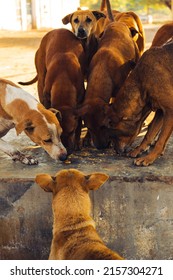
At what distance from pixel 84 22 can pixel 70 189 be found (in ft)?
11.6

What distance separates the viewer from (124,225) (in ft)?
A: 17.1

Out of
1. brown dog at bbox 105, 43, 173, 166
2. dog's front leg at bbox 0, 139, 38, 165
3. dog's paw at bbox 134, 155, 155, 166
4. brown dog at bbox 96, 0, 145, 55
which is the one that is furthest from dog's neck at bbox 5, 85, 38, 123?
brown dog at bbox 96, 0, 145, 55

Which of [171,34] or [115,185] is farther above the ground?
[171,34]

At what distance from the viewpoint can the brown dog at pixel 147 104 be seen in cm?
550

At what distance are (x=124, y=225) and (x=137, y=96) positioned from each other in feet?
4.52

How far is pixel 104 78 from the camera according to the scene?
242 inches

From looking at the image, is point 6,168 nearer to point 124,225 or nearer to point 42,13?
point 124,225

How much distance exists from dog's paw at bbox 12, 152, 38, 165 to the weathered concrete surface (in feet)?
0.50

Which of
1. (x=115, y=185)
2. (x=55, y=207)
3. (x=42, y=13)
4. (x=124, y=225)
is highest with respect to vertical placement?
(x=55, y=207)

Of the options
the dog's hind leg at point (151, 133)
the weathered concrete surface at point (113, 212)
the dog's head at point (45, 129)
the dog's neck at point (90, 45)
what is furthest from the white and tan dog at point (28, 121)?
the dog's neck at point (90, 45)

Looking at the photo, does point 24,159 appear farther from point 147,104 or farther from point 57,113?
point 147,104

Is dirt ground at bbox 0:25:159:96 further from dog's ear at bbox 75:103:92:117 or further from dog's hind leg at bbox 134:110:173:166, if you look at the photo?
dog's hind leg at bbox 134:110:173:166
